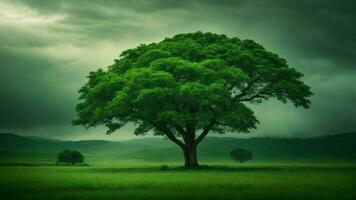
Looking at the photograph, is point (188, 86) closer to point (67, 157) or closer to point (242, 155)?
point (67, 157)

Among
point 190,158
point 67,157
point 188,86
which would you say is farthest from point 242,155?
point 188,86

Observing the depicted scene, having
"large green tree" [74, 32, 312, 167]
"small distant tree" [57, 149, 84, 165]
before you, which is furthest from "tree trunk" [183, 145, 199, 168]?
"small distant tree" [57, 149, 84, 165]

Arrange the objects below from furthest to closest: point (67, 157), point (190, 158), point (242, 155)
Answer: point (242, 155) < point (67, 157) < point (190, 158)

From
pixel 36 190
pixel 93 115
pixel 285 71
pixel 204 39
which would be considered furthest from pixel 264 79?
pixel 36 190

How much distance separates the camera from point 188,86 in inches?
1747

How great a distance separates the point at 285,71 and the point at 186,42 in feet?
38.2

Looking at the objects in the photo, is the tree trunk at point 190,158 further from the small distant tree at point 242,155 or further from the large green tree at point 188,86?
the small distant tree at point 242,155

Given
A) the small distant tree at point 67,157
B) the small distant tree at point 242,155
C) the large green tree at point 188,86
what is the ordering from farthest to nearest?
1. the small distant tree at point 242,155
2. the small distant tree at point 67,157
3. the large green tree at point 188,86

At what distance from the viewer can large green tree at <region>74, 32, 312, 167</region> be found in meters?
45.8

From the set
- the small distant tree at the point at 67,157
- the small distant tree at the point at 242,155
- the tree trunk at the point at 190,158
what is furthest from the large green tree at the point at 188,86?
the small distant tree at the point at 242,155

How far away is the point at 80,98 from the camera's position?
182ft

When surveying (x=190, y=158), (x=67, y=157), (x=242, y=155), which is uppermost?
(x=242, y=155)

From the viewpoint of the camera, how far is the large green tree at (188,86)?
45.8 meters

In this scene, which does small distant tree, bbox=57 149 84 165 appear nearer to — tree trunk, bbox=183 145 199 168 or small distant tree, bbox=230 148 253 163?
tree trunk, bbox=183 145 199 168
